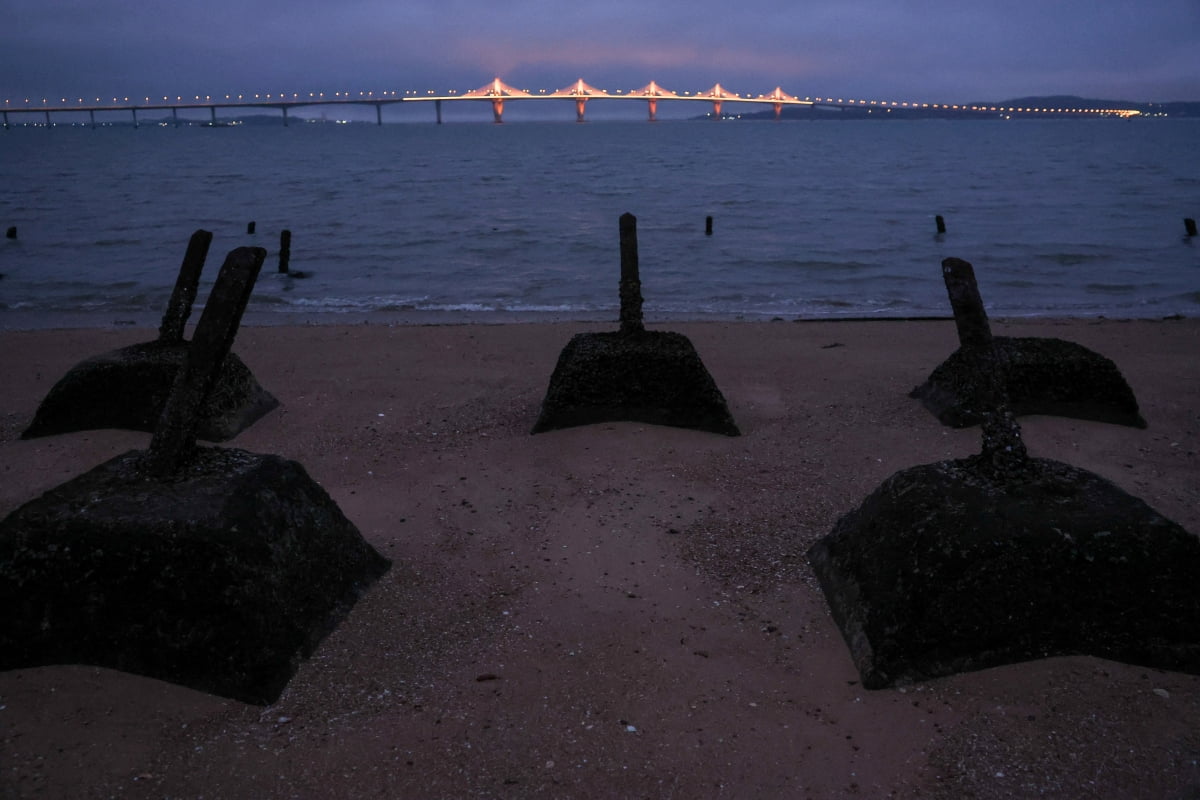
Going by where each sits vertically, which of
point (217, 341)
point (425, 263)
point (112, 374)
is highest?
point (217, 341)

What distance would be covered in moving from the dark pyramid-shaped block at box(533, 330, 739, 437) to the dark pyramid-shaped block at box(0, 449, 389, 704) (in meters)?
2.76

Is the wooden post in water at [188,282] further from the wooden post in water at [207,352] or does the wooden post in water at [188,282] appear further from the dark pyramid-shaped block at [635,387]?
the dark pyramid-shaped block at [635,387]

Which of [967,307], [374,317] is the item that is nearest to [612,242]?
[374,317]

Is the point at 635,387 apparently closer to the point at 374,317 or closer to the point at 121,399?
the point at 121,399

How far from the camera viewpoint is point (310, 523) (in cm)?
354

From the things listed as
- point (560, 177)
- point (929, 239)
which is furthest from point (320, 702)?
point (560, 177)

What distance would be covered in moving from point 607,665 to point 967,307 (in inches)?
82.7

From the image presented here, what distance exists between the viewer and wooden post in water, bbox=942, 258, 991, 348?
363cm

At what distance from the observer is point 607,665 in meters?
3.35

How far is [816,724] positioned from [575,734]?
32.5 inches

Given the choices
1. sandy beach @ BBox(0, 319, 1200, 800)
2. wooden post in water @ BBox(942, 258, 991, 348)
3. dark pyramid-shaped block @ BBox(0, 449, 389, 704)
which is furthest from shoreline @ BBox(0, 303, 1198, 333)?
dark pyramid-shaped block @ BBox(0, 449, 389, 704)

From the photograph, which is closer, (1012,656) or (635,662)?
(1012,656)

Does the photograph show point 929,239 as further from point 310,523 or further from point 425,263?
point 310,523

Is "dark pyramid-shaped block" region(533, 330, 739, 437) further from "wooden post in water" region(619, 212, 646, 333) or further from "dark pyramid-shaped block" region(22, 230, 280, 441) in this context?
"dark pyramid-shaped block" region(22, 230, 280, 441)
